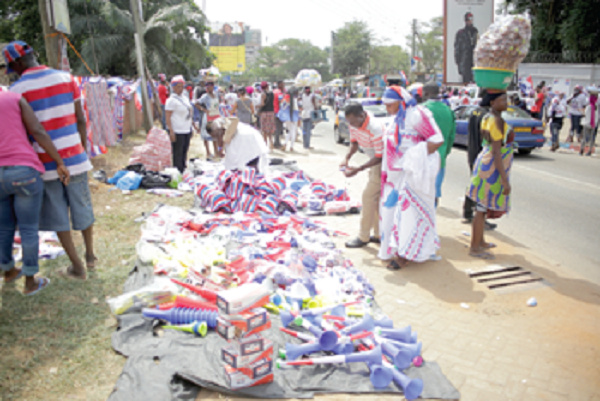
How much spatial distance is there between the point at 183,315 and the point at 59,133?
2.00 metres

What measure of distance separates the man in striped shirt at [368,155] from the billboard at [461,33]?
18.6 meters

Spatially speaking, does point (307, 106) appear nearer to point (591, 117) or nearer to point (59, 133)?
point (591, 117)

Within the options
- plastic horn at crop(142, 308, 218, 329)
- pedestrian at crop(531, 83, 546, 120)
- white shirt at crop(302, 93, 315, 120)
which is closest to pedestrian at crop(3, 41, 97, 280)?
plastic horn at crop(142, 308, 218, 329)

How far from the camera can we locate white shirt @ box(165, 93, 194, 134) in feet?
29.6

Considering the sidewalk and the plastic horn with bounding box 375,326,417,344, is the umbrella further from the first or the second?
the plastic horn with bounding box 375,326,417,344

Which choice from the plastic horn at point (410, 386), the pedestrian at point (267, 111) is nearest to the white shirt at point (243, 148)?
the plastic horn at point (410, 386)

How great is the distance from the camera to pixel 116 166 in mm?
10664

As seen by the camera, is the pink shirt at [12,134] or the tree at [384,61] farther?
the tree at [384,61]

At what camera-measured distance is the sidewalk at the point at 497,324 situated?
3.25 m

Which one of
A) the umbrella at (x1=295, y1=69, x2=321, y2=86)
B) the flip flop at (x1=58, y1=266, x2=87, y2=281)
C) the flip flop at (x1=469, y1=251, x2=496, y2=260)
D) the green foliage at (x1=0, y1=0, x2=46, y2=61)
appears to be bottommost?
the flip flop at (x1=469, y1=251, x2=496, y2=260)

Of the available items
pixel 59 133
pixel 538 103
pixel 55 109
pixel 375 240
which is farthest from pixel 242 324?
pixel 538 103

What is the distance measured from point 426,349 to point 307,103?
11.0m

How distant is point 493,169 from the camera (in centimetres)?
525

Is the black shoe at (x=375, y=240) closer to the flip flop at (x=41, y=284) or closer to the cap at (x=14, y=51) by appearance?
the flip flop at (x=41, y=284)
